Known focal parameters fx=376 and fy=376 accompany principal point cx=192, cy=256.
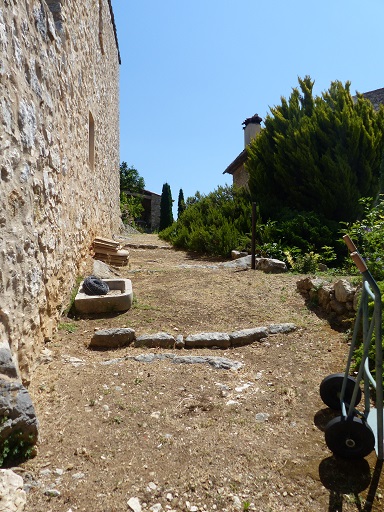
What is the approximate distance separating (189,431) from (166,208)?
83.6ft

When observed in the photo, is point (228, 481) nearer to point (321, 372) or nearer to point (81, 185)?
point (321, 372)

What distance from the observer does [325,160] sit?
9.16 meters

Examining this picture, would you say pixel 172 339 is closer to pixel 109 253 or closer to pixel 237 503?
pixel 237 503

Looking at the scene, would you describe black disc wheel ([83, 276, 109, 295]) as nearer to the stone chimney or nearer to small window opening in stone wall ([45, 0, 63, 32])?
small window opening in stone wall ([45, 0, 63, 32])

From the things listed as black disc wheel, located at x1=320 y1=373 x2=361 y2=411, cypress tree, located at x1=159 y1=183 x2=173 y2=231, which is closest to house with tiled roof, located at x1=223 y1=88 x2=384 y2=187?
cypress tree, located at x1=159 y1=183 x2=173 y2=231

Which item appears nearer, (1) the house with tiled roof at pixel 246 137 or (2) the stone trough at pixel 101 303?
(2) the stone trough at pixel 101 303

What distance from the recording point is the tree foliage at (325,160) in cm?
917

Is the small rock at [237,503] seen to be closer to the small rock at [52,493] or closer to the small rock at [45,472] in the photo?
the small rock at [52,493]

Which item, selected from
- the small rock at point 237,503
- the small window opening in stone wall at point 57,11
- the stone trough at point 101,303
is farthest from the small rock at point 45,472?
the small window opening in stone wall at point 57,11

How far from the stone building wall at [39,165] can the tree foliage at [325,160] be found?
5.85m

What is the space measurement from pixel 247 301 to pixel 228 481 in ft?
10.2

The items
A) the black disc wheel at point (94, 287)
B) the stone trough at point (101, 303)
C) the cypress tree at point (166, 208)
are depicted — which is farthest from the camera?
the cypress tree at point (166, 208)

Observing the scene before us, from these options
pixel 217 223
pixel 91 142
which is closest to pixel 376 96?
pixel 217 223

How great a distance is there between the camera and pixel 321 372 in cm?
305
